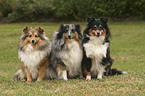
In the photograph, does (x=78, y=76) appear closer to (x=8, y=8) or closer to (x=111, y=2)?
(x=111, y=2)

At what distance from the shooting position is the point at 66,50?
753 cm

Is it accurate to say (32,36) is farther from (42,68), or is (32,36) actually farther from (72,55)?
(72,55)

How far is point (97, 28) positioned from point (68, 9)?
22.6 metres

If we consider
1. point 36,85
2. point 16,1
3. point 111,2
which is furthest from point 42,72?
point 16,1

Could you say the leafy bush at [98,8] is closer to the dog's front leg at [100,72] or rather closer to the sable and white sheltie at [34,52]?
the dog's front leg at [100,72]

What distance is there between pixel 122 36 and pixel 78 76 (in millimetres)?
13219

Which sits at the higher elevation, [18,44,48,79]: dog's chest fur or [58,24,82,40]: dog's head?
[58,24,82,40]: dog's head

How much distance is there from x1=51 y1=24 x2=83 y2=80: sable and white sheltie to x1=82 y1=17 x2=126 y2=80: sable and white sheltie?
208 mm

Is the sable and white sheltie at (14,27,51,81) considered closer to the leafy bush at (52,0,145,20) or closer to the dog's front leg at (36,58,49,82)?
the dog's front leg at (36,58,49,82)

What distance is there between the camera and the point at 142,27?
2339 centimetres

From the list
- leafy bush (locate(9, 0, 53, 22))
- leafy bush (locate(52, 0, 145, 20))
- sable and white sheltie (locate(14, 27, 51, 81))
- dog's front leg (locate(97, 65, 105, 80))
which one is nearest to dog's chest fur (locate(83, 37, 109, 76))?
dog's front leg (locate(97, 65, 105, 80))

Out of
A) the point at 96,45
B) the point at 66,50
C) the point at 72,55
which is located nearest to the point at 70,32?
the point at 66,50

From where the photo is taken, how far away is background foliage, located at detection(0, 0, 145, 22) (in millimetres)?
28266

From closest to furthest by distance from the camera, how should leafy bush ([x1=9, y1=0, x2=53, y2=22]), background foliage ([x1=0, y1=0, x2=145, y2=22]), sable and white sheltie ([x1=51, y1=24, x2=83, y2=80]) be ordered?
sable and white sheltie ([x1=51, y1=24, x2=83, y2=80]), background foliage ([x1=0, y1=0, x2=145, y2=22]), leafy bush ([x1=9, y1=0, x2=53, y2=22])
